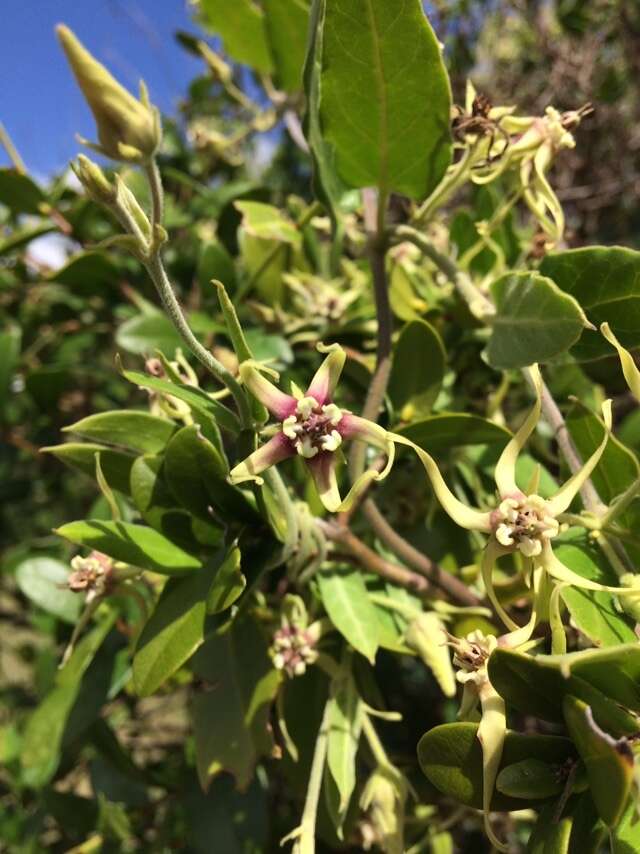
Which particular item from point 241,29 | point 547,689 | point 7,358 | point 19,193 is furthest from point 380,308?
point 7,358

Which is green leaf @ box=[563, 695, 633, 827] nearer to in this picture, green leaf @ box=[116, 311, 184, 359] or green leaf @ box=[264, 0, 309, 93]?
green leaf @ box=[116, 311, 184, 359]

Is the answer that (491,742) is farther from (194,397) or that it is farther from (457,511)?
(194,397)

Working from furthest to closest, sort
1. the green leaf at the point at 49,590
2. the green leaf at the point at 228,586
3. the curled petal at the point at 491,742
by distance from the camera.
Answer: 1. the green leaf at the point at 49,590
2. the green leaf at the point at 228,586
3. the curled petal at the point at 491,742

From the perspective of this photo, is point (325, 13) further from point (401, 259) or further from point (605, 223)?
point (605, 223)

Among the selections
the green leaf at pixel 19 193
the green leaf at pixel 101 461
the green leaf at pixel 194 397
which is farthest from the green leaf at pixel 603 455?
the green leaf at pixel 19 193

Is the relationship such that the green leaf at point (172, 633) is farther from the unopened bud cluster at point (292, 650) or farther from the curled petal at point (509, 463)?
the curled petal at point (509, 463)

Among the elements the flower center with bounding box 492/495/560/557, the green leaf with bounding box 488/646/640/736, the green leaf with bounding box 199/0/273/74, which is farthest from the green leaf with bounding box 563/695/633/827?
the green leaf with bounding box 199/0/273/74
